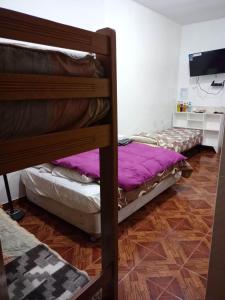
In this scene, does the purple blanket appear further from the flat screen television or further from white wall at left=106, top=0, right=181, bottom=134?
the flat screen television

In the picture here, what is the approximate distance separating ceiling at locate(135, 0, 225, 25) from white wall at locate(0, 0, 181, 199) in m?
0.15

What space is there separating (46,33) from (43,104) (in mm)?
210

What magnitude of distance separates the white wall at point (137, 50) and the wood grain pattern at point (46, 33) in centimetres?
199

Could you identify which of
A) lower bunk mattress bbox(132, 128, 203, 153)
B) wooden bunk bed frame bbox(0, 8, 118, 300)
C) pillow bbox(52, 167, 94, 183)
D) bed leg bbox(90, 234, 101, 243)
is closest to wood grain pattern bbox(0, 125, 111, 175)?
wooden bunk bed frame bbox(0, 8, 118, 300)

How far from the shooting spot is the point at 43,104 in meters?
0.68

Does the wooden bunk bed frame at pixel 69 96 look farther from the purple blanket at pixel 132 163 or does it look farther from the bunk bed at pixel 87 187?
the purple blanket at pixel 132 163

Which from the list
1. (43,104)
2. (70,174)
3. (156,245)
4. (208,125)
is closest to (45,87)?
(43,104)

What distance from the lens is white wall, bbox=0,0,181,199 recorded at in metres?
2.80

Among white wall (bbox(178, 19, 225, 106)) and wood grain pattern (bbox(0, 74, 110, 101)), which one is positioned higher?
white wall (bbox(178, 19, 225, 106))

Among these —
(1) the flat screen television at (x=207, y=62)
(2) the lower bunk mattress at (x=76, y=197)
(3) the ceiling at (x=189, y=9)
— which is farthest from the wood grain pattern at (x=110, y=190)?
(1) the flat screen television at (x=207, y=62)

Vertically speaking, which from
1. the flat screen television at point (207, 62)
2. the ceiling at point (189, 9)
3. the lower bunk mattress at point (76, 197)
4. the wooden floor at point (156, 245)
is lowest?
the wooden floor at point (156, 245)

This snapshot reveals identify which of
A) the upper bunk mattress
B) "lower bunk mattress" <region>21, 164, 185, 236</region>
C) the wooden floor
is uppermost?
the upper bunk mattress

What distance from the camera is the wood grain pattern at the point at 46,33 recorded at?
58 cm

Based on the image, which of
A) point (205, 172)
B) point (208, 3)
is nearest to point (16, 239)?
point (205, 172)
